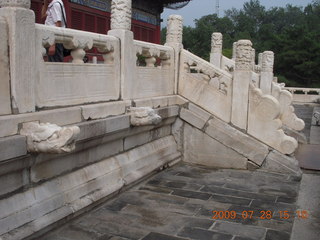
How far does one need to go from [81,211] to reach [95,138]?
0.76 m

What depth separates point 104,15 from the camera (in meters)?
11.1

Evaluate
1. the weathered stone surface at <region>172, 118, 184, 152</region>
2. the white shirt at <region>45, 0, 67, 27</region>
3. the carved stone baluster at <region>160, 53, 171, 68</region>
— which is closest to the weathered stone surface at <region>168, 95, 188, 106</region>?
the weathered stone surface at <region>172, 118, 184, 152</region>

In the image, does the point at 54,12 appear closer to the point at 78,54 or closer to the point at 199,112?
the point at 78,54

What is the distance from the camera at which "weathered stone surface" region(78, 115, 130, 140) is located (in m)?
3.81

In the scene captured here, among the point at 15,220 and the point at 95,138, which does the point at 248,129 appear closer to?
the point at 95,138

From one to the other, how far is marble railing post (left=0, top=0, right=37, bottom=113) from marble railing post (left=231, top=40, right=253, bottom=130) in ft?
11.5

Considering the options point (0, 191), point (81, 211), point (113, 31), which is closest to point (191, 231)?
point (81, 211)

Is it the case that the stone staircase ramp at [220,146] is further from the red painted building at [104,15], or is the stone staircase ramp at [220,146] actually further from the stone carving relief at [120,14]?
the red painted building at [104,15]

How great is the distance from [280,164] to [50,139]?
3735mm

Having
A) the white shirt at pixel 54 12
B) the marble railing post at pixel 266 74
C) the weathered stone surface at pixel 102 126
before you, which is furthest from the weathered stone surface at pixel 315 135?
the white shirt at pixel 54 12

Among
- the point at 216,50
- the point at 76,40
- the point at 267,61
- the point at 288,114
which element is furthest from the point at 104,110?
the point at 267,61

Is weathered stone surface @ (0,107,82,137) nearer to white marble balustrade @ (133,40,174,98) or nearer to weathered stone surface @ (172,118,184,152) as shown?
white marble balustrade @ (133,40,174,98)

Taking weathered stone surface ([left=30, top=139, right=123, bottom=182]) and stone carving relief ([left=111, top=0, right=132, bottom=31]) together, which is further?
stone carving relief ([left=111, top=0, right=132, bottom=31])
